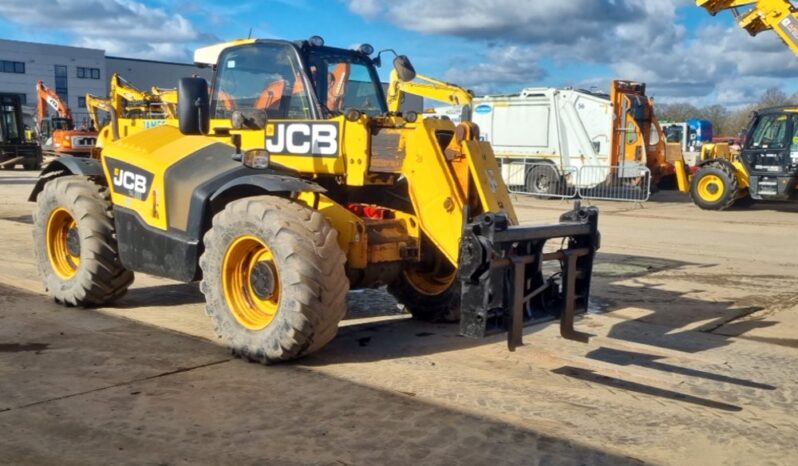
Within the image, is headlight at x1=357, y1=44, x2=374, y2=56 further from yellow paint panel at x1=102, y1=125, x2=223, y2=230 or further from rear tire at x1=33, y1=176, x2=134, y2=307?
rear tire at x1=33, y1=176, x2=134, y2=307

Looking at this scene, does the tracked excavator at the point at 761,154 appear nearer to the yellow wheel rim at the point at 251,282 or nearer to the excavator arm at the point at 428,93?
the excavator arm at the point at 428,93

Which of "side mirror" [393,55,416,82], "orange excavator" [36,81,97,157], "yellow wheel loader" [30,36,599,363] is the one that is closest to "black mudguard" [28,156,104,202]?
"yellow wheel loader" [30,36,599,363]

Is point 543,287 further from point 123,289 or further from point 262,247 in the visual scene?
point 123,289

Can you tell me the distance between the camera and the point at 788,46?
18547 mm

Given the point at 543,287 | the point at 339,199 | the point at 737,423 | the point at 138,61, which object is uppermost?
the point at 138,61

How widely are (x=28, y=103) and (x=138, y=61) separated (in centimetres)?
1083

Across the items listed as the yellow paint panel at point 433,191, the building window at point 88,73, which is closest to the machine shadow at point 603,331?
the yellow paint panel at point 433,191

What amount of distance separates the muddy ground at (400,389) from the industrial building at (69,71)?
193 ft

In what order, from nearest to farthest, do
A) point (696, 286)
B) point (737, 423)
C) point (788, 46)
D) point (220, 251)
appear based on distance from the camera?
1. point (737, 423)
2. point (220, 251)
3. point (696, 286)
4. point (788, 46)

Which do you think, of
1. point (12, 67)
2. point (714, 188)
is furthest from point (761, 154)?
point (12, 67)

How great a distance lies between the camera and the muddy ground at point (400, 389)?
4277mm

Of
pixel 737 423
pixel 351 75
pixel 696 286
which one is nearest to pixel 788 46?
pixel 696 286

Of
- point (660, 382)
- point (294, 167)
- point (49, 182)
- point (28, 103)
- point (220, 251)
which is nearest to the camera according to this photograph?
point (660, 382)

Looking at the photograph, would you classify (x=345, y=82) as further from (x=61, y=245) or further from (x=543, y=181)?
(x=543, y=181)
